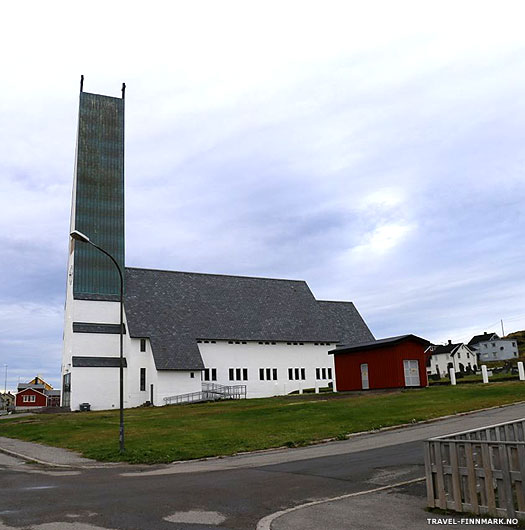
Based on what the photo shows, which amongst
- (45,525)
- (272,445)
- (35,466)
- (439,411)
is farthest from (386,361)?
(45,525)

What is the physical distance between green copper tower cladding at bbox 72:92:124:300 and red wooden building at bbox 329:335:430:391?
26.3m

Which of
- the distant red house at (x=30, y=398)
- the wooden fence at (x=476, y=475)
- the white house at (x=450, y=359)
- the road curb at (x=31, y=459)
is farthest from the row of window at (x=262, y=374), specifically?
the distant red house at (x=30, y=398)

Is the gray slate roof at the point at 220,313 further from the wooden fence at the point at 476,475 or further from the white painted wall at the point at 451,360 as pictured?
the wooden fence at the point at 476,475

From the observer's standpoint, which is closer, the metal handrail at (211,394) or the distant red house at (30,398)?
the metal handrail at (211,394)

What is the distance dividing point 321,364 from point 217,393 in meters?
14.8

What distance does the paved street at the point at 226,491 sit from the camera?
9.55m

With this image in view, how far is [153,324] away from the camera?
194ft

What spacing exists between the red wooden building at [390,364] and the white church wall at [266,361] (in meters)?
16.0

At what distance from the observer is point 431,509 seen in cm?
986

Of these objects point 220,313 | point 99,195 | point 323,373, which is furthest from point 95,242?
point 323,373

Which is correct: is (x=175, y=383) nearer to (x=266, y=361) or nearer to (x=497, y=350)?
(x=266, y=361)

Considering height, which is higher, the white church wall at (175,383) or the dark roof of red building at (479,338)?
the dark roof of red building at (479,338)

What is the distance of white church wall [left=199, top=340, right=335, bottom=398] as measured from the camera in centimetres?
6175

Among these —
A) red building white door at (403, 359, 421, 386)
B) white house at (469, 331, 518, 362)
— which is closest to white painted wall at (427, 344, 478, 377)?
white house at (469, 331, 518, 362)
